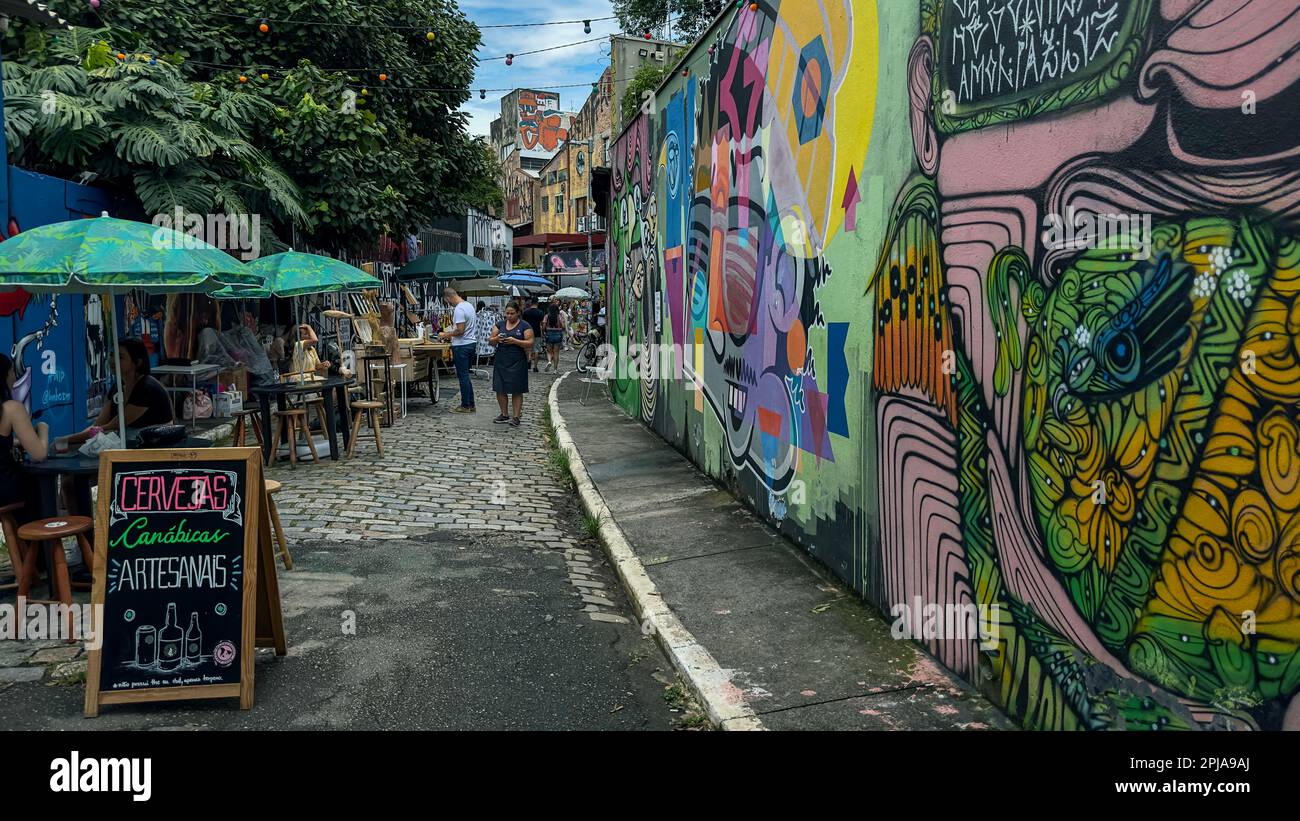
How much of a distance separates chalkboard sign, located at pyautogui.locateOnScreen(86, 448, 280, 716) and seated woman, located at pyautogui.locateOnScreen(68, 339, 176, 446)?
8.63 feet

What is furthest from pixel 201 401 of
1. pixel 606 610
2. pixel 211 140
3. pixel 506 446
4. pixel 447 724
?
pixel 447 724

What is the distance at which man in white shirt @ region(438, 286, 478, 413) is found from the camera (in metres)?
15.2

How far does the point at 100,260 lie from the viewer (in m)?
5.49

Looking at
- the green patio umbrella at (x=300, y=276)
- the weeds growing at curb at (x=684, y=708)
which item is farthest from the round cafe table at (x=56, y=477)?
the green patio umbrella at (x=300, y=276)

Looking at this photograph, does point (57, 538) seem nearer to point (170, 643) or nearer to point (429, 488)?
point (170, 643)

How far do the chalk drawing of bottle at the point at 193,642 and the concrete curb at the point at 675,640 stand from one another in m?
2.22

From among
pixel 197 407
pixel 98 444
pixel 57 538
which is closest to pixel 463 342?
pixel 197 407

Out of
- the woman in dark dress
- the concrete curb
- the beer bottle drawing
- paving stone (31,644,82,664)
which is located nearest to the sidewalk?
the concrete curb

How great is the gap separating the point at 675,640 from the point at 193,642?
7.51 feet

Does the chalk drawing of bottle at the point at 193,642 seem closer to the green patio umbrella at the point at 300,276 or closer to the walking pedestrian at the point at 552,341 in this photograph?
the green patio umbrella at the point at 300,276

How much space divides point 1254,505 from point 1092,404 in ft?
2.32

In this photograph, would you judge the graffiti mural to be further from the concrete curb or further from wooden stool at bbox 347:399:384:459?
the concrete curb

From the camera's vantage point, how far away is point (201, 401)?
12789 mm

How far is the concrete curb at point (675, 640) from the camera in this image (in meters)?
3.99
